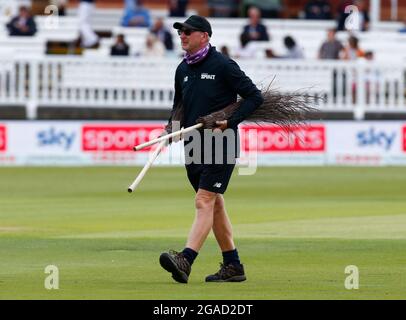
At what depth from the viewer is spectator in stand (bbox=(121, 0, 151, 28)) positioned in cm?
3434

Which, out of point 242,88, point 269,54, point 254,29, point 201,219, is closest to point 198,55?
point 242,88

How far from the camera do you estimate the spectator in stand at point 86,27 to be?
32938mm

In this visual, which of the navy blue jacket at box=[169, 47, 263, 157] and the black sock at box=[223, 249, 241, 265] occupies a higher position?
the navy blue jacket at box=[169, 47, 263, 157]

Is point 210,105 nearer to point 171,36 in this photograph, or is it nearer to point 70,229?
point 70,229

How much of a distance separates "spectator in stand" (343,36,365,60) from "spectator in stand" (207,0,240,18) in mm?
6278

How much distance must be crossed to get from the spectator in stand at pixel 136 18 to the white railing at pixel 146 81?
3.47m

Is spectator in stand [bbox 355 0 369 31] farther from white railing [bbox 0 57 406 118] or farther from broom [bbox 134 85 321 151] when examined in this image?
broom [bbox 134 85 321 151]

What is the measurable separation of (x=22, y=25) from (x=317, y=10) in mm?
9027

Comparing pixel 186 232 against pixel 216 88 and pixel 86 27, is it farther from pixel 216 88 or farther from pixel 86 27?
pixel 86 27

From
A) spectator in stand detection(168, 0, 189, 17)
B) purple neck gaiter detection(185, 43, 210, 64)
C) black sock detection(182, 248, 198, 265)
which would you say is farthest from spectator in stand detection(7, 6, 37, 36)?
black sock detection(182, 248, 198, 265)

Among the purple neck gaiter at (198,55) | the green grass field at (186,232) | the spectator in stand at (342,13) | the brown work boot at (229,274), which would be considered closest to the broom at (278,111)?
the purple neck gaiter at (198,55)

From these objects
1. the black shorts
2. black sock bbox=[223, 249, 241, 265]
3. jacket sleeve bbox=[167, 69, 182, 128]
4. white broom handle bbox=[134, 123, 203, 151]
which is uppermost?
jacket sleeve bbox=[167, 69, 182, 128]

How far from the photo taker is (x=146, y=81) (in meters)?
31.2

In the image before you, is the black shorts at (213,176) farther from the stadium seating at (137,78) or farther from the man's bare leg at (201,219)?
the stadium seating at (137,78)
